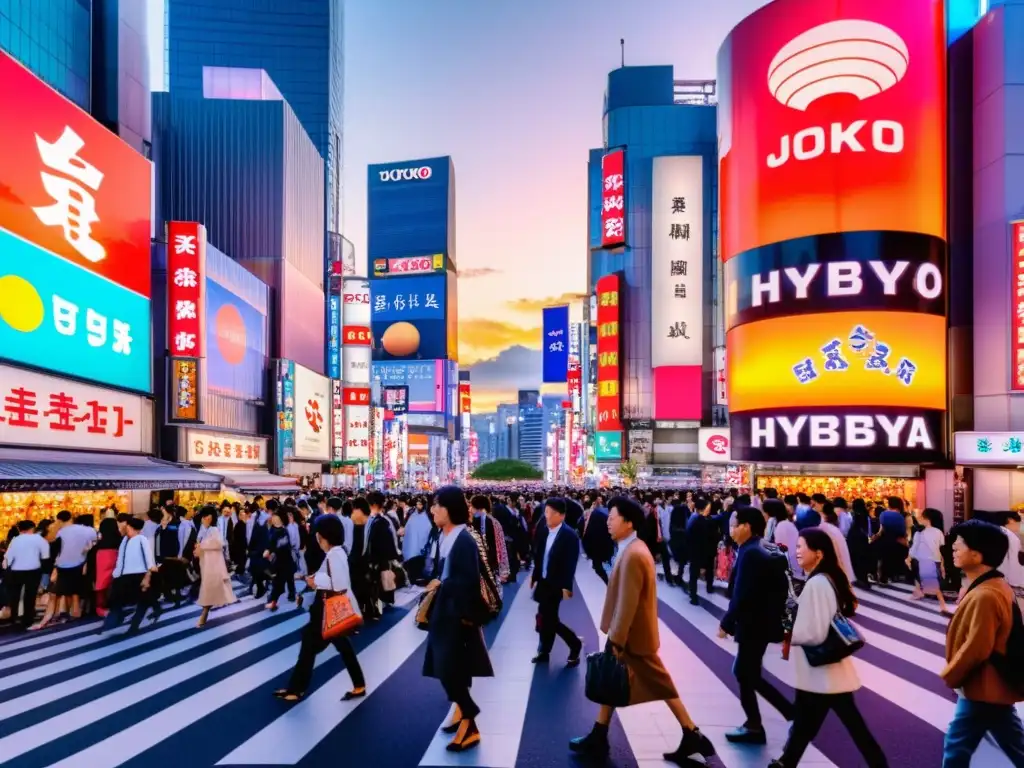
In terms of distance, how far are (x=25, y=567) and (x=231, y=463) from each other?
19.8 m

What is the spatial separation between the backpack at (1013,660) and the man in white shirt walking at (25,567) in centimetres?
1124

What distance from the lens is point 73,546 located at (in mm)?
11125

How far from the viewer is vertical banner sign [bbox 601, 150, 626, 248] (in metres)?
53.4

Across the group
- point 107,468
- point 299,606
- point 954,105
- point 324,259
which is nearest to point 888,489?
point 954,105

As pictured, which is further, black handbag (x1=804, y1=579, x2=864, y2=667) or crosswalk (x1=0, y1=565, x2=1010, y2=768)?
crosswalk (x1=0, y1=565, x2=1010, y2=768)

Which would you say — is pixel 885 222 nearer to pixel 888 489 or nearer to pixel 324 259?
pixel 888 489

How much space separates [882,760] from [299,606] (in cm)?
966

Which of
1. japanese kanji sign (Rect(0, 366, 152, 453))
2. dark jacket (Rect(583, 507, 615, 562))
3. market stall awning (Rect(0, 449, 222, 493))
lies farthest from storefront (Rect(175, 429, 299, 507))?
dark jacket (Rect(583, 507, 615, 562))

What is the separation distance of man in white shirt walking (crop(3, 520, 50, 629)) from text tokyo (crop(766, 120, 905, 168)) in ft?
76.6

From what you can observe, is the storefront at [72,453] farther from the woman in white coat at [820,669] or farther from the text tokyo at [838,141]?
the text tokyo at [838,141]

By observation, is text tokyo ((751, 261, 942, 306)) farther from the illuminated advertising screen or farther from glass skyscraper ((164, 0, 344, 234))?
glass skyscraper ((164, 0, 344, 234))

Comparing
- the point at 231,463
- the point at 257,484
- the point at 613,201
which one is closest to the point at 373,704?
the point at 257,484

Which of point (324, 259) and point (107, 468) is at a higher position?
point (324, 259)

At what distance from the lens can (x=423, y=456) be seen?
9794cm
